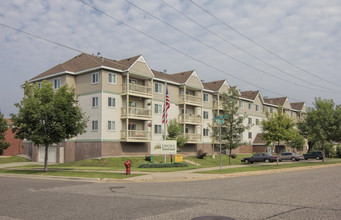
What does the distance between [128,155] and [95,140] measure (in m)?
4.58

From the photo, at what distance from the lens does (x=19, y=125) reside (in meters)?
25.7

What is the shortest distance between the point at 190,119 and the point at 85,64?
56.4ft

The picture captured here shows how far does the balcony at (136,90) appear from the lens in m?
40.1

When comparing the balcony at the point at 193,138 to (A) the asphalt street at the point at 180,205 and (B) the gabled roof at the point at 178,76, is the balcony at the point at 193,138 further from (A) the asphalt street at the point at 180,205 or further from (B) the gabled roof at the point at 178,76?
(A) the asphalt street at the point at 180,205

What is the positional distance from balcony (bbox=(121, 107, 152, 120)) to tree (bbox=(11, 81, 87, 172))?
13319 mm

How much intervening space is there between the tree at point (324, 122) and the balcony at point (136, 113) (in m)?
20.1

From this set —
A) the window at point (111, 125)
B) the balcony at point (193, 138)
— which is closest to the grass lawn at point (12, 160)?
the window at point (111, 125)

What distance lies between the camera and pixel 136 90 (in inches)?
1636

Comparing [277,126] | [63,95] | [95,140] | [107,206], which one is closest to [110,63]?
[95,140]

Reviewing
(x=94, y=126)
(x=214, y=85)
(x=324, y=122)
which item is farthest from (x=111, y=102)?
(x=324, y=122)

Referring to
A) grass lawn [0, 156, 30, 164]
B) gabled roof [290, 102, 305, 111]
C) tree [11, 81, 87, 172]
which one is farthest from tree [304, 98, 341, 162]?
gabled roof [290, 102, 305, 111]

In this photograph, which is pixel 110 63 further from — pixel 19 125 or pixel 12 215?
pixel 12 215

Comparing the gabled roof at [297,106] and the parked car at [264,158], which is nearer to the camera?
the parked car at [264,158]

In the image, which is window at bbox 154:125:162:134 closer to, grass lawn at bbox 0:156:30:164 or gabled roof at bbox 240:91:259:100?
grass lawn at bbox 0:156:30:164
